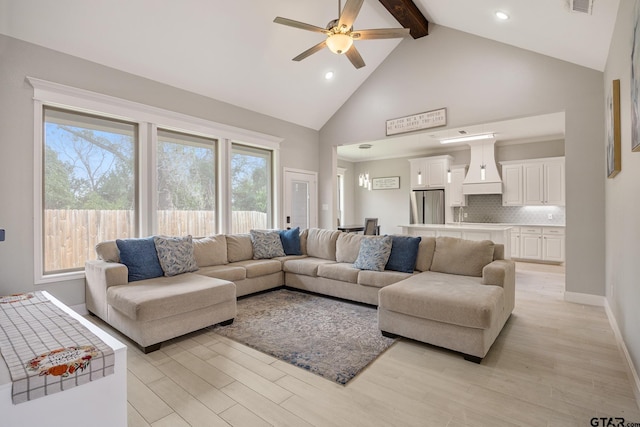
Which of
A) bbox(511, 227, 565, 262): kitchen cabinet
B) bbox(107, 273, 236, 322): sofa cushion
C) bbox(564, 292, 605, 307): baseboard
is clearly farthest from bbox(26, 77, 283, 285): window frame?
bbox(511, 227, 565, 262): kitchen cabinet

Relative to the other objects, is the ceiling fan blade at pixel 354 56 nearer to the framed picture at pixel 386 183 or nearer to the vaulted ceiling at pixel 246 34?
the vaulted ceiling at pixel 246 34

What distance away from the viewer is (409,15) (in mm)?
4508

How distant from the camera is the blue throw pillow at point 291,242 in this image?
16.3ft

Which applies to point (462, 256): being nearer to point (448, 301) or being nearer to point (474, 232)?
point (448, 301)

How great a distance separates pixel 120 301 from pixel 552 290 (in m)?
5.43

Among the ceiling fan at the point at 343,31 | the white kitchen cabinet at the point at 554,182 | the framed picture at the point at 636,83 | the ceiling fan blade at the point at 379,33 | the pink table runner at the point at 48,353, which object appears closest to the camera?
the pink table runner at the point at 48,353

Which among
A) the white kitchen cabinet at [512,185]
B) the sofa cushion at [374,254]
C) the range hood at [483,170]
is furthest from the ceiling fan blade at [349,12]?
the white kitchen cabinet at [512,185]

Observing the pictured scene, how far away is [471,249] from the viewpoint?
3367 millimetres

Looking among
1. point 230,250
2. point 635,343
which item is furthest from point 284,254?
point 635,343

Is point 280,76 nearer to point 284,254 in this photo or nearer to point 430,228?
point 284,254

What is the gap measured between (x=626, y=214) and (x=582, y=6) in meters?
1.91

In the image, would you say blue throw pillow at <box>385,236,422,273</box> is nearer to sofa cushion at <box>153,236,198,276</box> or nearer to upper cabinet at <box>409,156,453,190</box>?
sofa cushion at <box>153,236,198,276</box>

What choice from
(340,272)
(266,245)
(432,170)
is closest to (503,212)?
(432,170)

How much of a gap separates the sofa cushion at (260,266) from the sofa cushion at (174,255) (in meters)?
0.68
